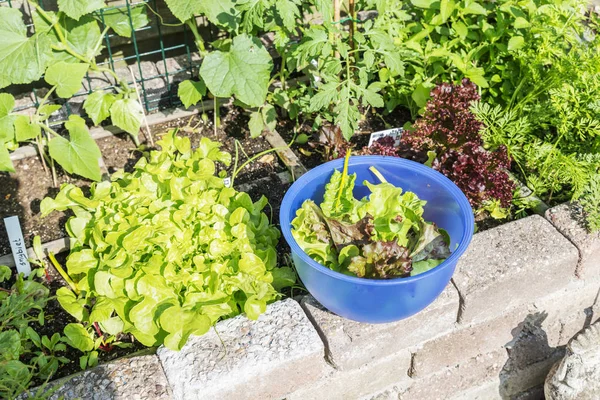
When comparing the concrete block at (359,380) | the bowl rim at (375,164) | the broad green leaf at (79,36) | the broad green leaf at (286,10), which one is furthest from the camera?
the broad green leaf at (79,36)

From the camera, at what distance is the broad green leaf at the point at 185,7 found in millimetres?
2781

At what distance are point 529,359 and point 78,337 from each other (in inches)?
68.4

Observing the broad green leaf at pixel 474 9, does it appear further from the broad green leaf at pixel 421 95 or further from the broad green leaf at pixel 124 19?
the broad green leaf at pixel 124 19

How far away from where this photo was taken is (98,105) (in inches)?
118

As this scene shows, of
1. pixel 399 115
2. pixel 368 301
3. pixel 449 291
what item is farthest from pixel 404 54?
pixel 368 301

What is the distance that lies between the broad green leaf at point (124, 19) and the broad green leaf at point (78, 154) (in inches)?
21.3

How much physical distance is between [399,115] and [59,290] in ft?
5.67

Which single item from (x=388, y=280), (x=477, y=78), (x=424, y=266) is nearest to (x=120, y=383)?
(x=388, y=280)

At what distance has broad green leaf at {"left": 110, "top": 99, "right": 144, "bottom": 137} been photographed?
2.96 meters

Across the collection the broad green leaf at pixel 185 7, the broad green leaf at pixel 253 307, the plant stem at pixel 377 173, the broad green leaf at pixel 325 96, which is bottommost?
the broad green leaf at pixel 253 307

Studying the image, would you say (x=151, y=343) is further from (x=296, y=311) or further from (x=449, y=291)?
(x=449, y=291)

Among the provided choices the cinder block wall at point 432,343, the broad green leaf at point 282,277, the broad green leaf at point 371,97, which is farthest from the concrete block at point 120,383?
the broad green leaf at point 371,97

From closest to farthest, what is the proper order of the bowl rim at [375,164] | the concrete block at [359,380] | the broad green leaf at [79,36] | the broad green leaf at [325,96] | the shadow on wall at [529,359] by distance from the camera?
the bowl rim at [375,164] → the concrete block at [359,380] → the broad green leaf at [325,96] → the shadow on wall at [529,359] → the broad green leaf at [79,36]

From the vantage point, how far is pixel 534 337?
2748 mm
